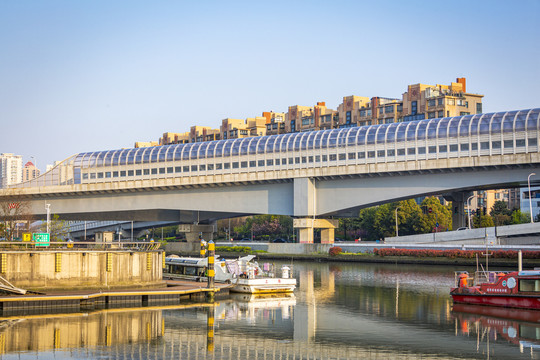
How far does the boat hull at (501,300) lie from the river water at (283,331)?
85 centimetres

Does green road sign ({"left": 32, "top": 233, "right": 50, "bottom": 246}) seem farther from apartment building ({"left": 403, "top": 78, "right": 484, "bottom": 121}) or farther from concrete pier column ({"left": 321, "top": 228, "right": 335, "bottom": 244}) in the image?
apartment building ({"left": 403, "top": 78, "right": 484, "bottom": 121})

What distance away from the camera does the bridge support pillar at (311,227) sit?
97938 millimetres

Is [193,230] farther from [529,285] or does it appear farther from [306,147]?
[529,285]

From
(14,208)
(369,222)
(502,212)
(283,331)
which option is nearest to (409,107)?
(502,212)

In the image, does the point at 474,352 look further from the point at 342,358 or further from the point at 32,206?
the point at 32,206

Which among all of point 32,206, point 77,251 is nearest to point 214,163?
point 32,206

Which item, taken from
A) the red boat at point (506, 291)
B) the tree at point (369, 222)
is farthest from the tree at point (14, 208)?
the tree at point (369, 222)

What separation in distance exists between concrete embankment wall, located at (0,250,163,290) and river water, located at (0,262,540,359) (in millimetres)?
4374

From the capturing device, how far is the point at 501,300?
4425 centimetres

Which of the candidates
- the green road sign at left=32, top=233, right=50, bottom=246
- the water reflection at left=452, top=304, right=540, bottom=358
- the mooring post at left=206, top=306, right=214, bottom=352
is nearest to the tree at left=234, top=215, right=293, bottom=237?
the green road sign at left=32, top=233, right=50, bottom=246

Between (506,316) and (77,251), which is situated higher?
(77,251)

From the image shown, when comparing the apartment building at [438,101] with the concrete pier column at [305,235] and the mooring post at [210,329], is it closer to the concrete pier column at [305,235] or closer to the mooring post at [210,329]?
the concrete pier column at [305,235]

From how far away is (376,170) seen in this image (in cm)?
9038

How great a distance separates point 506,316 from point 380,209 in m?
95.5
